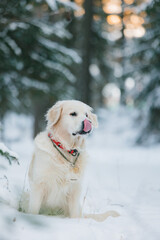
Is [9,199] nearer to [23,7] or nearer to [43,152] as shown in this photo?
[43,152]

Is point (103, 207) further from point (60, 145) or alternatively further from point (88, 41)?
point (88, 41)

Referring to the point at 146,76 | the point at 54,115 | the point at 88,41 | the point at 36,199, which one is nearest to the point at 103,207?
A: the point at 36,199

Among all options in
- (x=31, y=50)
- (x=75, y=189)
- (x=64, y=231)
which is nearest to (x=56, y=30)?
(x=31, y=50)

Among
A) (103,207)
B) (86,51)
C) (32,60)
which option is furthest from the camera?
(86,51)

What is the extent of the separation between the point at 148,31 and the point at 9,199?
29.4ft

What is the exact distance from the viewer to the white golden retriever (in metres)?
2.66

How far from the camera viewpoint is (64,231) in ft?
6.82

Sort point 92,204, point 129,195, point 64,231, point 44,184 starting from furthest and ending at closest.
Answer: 1. point 129,195
2. point 92,204
3. point 44,184
4. point 64,231

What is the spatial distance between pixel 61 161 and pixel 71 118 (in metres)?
0.45

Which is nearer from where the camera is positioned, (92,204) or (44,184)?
(44,184)

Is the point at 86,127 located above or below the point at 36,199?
above

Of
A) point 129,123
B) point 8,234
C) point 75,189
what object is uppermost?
point 129,123

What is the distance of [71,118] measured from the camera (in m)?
2.78

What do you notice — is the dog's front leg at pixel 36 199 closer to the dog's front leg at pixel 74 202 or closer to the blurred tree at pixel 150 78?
the dog's front leg at pixel 74 202
